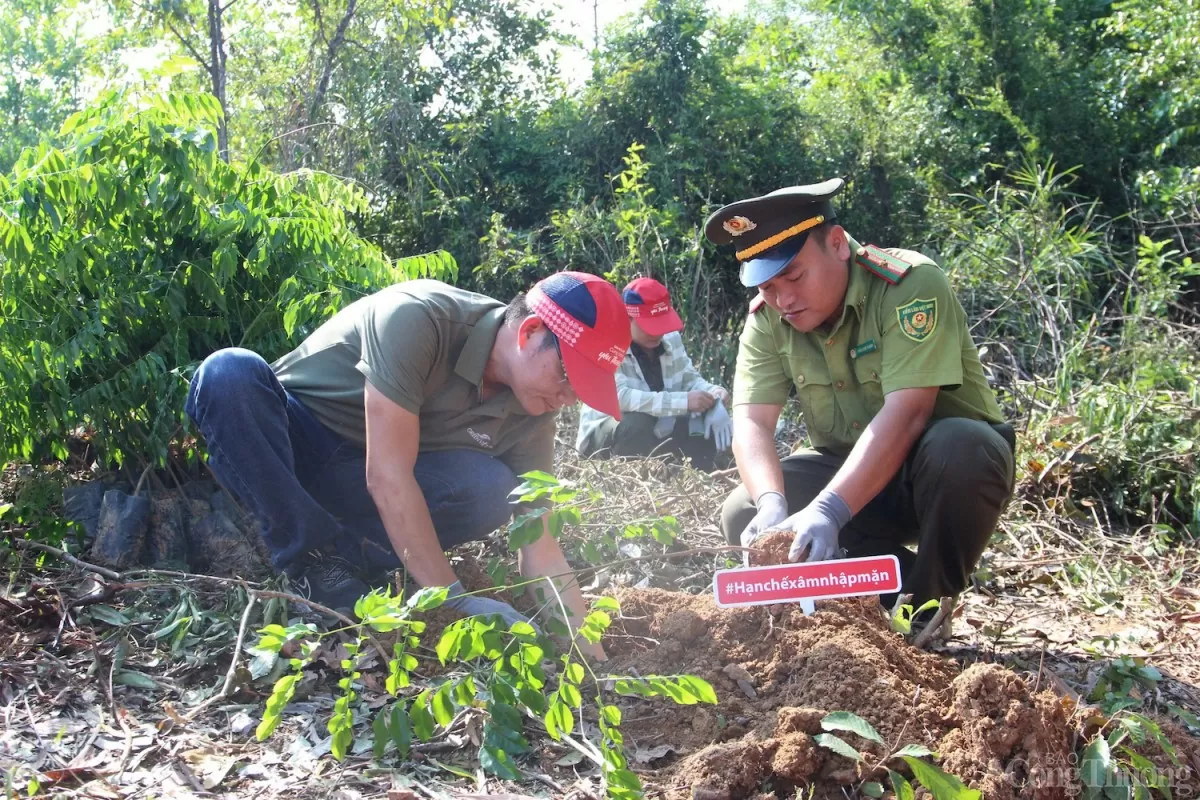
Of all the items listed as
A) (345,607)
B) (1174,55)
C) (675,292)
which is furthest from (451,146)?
(345,607)

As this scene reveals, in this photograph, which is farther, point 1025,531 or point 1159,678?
point 1025,531

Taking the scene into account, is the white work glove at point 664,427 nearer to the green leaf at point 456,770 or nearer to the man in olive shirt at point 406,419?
the man in olive shirt at point 406,419

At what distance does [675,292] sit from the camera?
693 centimetres

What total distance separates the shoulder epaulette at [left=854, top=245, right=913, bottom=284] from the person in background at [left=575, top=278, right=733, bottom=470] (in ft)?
7.05

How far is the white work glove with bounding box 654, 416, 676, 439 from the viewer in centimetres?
509

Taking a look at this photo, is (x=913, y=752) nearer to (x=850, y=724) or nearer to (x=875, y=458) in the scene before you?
(x=850, y=724)

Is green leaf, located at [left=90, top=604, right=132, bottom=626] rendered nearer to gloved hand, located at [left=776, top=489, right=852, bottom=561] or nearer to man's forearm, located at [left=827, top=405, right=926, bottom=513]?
gloved hand, located at [left=776, top=489, right=852, bottom=561]

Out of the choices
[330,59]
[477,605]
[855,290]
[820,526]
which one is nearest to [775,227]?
[855,290]

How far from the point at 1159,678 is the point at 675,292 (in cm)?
471

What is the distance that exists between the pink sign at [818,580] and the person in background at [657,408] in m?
2.89

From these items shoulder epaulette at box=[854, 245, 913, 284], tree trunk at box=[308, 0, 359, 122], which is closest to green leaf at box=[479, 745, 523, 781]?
shoulder epaulette at box=[854, 245, 913, 284]

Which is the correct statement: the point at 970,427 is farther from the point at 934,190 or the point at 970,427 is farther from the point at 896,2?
the point at 896,2

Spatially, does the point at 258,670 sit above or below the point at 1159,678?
above

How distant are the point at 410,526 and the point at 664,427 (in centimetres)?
270
